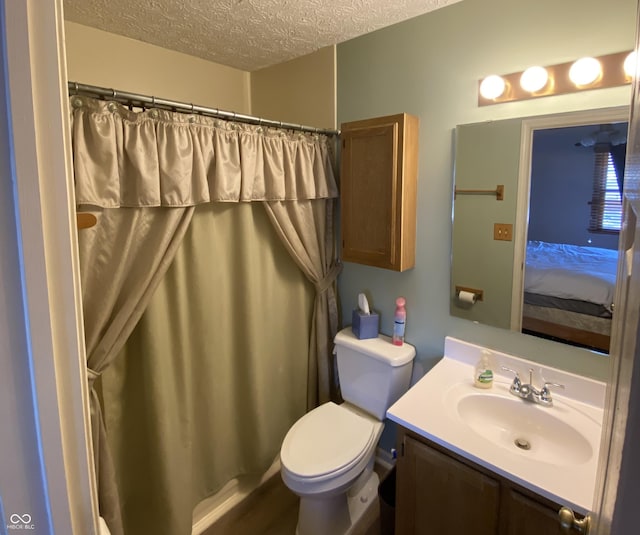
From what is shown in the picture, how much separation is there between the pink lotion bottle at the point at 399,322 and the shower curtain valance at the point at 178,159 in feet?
2.33

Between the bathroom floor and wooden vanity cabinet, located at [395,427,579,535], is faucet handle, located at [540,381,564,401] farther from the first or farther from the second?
the bathroom floor

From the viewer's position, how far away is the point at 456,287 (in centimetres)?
171

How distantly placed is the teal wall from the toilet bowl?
1.61ft

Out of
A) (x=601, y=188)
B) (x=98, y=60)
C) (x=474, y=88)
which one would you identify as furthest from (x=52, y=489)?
(x=98, y=60)

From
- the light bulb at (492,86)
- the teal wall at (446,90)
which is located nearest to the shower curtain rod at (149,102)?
the teal wall at (446,90)

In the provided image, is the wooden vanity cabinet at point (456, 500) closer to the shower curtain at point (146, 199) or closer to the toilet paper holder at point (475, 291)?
the toilet paper holder at point (475, 291)

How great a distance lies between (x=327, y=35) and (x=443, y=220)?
1072mm

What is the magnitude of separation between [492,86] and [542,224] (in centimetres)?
58

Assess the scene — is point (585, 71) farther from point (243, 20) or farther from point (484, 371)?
point (243, 20)

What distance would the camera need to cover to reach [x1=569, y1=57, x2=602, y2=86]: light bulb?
125 centimetres

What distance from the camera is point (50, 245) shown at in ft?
1.42

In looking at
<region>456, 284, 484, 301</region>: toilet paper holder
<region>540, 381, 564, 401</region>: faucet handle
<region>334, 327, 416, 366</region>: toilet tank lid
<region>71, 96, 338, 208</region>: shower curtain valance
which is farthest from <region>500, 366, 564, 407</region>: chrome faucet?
<region>71, 96, 338, 208</region>: shower curtain valance

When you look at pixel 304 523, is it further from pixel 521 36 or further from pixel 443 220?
pixel 521 36

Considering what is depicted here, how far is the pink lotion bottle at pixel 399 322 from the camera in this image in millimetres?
1863
